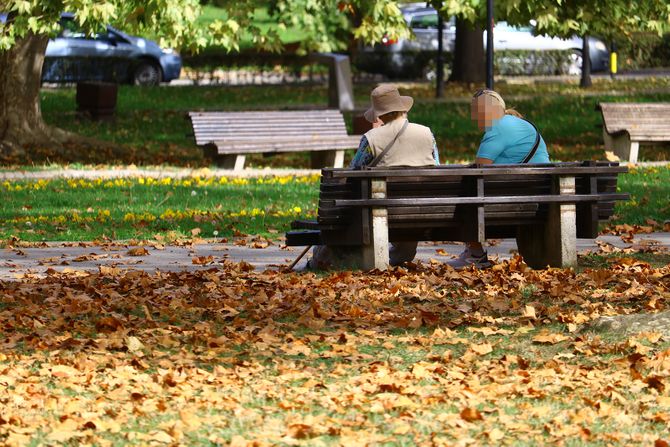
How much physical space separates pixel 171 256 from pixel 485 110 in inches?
111

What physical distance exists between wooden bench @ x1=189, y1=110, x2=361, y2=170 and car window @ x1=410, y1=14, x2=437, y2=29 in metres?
18.0

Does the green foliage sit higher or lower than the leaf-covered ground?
higher

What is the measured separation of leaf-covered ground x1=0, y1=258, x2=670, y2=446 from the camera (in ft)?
18.7

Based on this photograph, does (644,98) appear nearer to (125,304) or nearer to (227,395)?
(125,304)

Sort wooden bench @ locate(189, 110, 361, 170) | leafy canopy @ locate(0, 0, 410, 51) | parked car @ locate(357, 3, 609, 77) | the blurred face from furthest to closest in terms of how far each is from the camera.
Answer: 1. parked car @ locate(357, 3, 609, 77)
2. wooden bench @ locate(189, 110, 361, 170)
3. leafy canopy @ locate(0, 0, 410, 51)
4. the blurred face

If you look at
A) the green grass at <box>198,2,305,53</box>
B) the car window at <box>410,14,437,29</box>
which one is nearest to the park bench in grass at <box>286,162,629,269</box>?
the car window at <box>410,14,437,29</box>

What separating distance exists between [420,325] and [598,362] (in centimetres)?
125

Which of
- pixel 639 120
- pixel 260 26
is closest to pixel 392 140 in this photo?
pixel 639 120

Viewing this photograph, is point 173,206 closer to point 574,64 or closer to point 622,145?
point 622,145

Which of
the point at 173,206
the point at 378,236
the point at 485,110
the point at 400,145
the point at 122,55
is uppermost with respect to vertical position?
the point at 485,110

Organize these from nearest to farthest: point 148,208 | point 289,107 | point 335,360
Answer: point 335,360, point 148,208, point 289,107

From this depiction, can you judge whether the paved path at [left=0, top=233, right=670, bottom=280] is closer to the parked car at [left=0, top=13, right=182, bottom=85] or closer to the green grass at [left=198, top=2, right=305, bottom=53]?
the parked car at [left=0, top=13, right=182, bottom=85]

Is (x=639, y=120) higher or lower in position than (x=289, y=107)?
higher

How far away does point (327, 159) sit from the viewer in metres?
20.4
